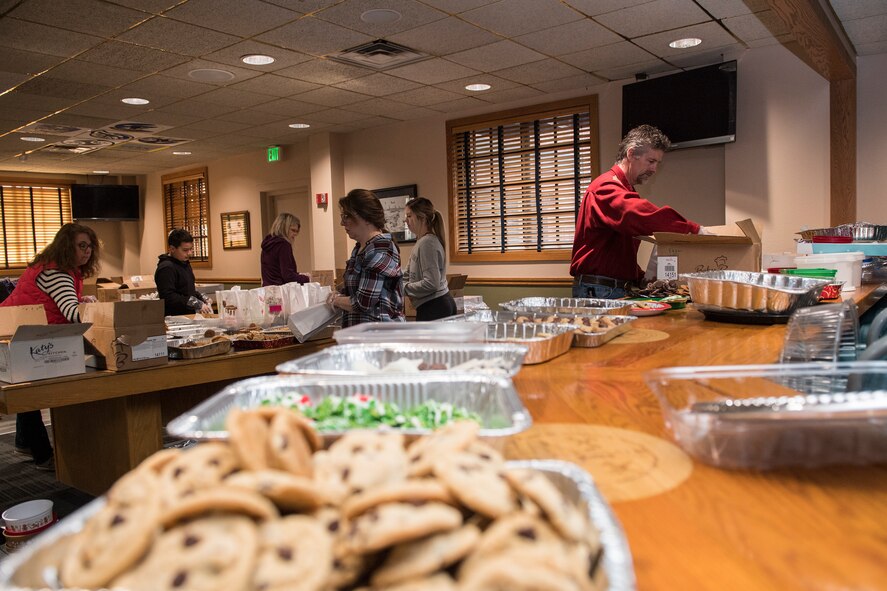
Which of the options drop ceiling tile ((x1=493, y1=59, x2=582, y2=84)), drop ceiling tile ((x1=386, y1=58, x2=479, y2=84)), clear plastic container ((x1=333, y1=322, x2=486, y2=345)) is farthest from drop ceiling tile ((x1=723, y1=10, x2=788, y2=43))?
clear plastic container ((x1=333, y1=322, x2=486, y2=345))

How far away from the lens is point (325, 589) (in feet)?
1.89

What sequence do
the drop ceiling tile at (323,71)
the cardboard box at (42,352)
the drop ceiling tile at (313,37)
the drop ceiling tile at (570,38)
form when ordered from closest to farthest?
the cardboard box at (42,352)
the drop ceiling tile at (313,37)
the drop ceiling tile at (570,38)
the drop ceiling tile at (323,71)

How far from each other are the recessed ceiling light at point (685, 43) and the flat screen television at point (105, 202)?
9.29 meters

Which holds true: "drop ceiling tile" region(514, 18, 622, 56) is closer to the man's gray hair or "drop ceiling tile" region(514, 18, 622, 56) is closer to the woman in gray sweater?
the man's gray hair

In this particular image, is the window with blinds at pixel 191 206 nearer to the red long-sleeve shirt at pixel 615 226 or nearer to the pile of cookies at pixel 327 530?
the red long-sleeve shirt at pixel 615 226

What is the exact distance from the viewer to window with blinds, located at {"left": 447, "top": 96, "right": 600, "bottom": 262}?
6156 mm

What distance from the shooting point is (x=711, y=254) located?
132 inches

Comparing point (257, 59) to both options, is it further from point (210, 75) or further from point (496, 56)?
point (496, 56)

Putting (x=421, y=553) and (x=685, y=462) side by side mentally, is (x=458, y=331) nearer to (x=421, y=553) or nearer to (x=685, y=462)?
(x=685, y=462)

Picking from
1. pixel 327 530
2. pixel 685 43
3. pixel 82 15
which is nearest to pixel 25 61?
pixel 82 15

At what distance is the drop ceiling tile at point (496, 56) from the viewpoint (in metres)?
4.73

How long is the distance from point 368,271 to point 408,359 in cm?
171

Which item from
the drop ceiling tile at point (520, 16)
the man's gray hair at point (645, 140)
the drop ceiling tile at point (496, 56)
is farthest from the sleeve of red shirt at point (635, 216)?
the drop ceiling tile at point (496, 56)

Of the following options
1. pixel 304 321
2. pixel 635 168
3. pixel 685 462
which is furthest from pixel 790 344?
pixel 304 321
